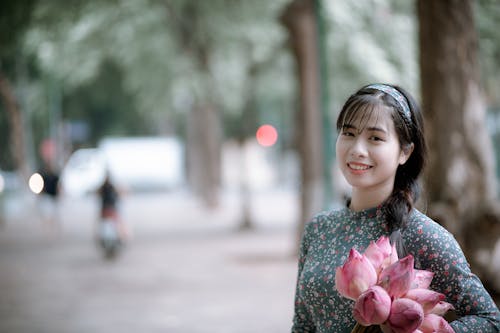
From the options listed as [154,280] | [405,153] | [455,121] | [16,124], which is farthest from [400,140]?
[16,124]

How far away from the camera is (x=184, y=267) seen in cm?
1198

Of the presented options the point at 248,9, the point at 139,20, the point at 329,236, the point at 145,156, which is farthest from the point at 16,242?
the point at 145,156

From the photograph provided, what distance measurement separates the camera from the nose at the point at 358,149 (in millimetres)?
2064

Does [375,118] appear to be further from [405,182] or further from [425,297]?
[425,297]

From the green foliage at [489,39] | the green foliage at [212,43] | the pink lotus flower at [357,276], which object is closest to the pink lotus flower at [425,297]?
the pink lotus flower at [357,276]

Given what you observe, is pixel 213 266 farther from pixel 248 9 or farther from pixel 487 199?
pixel 487 199

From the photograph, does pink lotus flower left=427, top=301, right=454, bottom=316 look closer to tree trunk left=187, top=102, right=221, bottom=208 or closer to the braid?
the braid

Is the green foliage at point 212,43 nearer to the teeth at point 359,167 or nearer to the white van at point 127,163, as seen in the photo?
the teeth at point 359,167

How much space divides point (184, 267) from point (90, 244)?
17.2ft

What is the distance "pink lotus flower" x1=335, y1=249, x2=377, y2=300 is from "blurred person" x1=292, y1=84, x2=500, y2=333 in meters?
0.28

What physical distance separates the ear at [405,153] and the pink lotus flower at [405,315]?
0.62 meters

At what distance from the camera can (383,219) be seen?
6.93ft

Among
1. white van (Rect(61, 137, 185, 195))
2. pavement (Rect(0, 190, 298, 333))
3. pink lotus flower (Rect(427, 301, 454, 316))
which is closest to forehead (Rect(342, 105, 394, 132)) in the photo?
pink lotus flower (Rect(427, 301, 454, 316))

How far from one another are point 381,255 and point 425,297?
0.52ft
